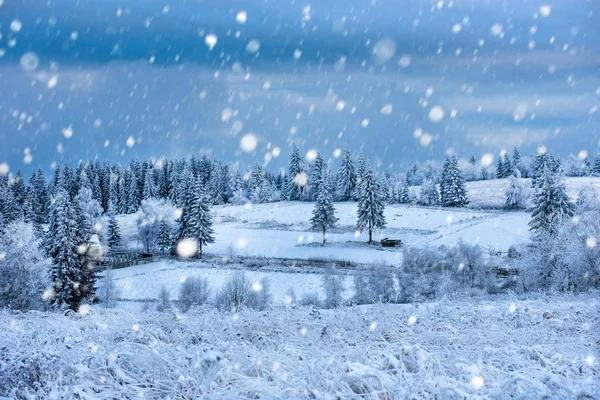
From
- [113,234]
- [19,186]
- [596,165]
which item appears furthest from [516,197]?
[19,186]

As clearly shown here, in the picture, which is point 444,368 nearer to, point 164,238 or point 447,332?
point 447,332

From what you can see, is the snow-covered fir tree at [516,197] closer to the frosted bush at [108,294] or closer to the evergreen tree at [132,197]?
the frosted bush at [108,294]

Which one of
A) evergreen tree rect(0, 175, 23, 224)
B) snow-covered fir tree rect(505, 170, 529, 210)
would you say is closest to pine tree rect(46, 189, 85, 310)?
evergreen tree rect(0, 175, 23, 224)

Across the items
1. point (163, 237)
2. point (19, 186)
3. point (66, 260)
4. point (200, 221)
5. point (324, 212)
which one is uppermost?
point (19, 186)

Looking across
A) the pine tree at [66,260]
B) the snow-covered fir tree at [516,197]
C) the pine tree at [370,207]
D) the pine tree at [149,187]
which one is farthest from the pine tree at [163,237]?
the snow-covered fir tree at [516,197]

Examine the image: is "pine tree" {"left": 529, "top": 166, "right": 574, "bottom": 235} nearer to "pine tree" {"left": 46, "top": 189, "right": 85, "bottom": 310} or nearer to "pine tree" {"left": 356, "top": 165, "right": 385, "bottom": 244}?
"pine tree" {"left": 356, "top": 165, "right": 385, "bottom": 244}

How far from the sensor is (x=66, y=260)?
1443 inches

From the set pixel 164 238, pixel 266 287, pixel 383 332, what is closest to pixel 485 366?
pixel 383 332

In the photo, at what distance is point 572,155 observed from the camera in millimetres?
134000

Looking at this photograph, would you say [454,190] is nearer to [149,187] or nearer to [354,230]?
[354,230]

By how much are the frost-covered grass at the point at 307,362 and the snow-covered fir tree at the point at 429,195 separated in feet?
295

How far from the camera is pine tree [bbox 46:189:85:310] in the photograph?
36.0 m

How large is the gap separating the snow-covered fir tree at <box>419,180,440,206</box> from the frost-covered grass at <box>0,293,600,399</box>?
89.8 metres

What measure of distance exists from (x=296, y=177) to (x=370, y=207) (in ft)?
Result: 120
